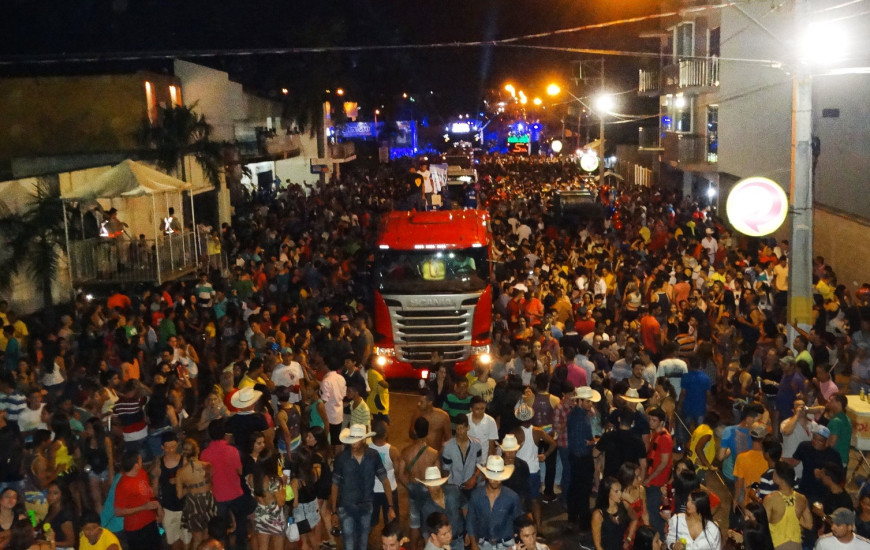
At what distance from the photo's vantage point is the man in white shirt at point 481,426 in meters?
9.14

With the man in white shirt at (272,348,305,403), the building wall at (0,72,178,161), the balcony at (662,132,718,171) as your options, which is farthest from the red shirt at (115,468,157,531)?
the balcony at (662,132,718,171)

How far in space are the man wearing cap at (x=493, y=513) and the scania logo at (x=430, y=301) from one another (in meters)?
7.47

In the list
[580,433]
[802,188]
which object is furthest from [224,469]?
[802,188]

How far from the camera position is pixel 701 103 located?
113ft

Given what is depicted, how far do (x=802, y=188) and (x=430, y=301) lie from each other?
228 inches

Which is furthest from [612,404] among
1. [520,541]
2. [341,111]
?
[341,111]

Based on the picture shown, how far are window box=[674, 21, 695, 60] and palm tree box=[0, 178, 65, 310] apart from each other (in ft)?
79.5

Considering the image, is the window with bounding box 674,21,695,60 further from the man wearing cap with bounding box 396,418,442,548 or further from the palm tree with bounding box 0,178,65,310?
the man wearing cap with bounding box 396,418,442,548

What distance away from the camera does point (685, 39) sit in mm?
35656

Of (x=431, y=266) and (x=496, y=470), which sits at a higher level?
(x=431, y=266)

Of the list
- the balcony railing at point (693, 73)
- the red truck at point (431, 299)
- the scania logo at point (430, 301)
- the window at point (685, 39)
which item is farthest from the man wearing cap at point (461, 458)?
the window at point (685, 39)

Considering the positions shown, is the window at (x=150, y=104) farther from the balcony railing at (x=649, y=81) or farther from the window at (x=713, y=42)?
the balcony railing at (x=649, y=81)

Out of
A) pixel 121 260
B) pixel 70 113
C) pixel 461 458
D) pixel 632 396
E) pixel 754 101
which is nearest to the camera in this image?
pixel 461 458

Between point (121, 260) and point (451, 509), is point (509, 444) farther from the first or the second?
point (121, 260)
